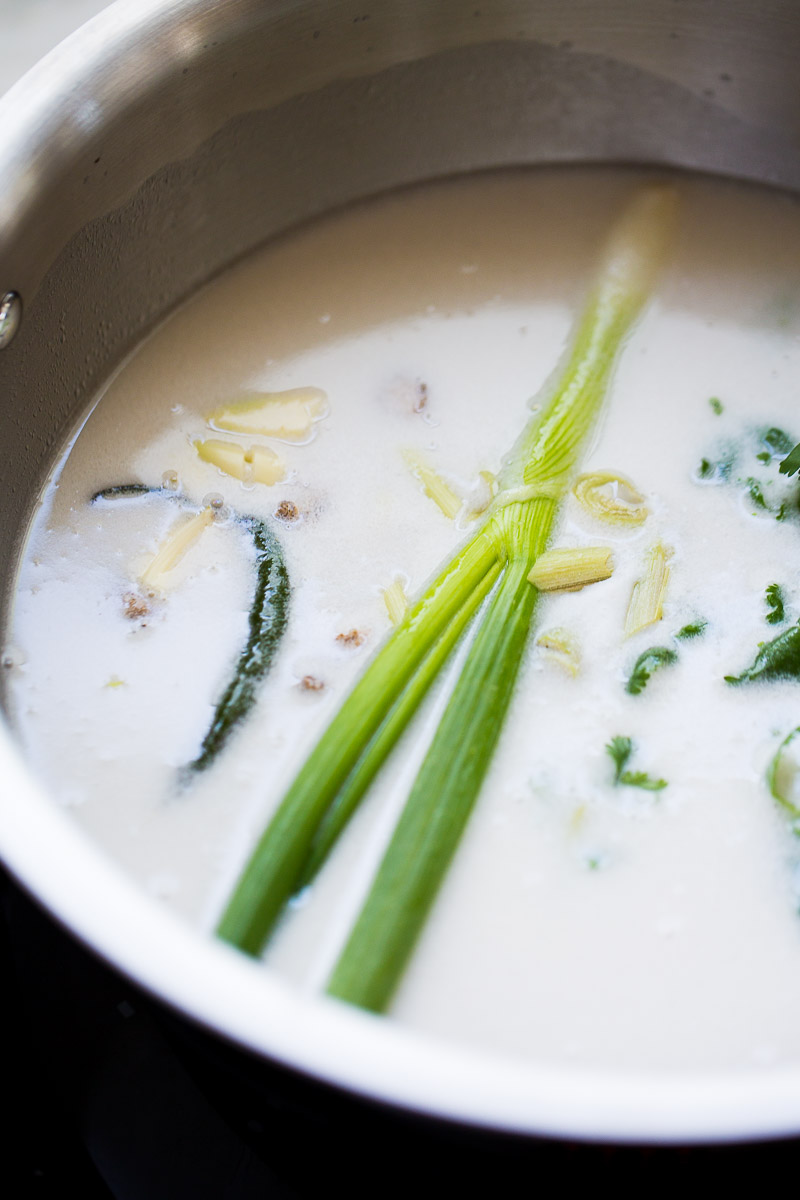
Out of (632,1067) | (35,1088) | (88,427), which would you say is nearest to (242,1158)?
(35,1088)

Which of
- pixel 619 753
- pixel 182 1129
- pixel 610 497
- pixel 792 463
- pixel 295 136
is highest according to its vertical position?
pixel 295 136

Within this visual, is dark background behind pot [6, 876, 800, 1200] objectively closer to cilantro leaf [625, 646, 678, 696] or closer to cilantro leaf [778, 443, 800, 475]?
cilantro leaf [625, 646, 678, 696]

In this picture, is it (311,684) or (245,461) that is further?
(245,461)

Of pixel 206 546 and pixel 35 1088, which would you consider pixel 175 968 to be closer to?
pixel 35 1088

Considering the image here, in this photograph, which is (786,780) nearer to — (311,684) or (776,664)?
(776,664)

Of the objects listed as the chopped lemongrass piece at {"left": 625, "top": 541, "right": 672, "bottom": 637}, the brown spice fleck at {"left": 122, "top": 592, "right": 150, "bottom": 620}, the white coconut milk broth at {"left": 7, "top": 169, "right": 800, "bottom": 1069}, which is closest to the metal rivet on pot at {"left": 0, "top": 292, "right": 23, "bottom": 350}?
the white coconut milk broth at {"left": 7, "top": 169, "right": 800, "bottom": 1069}

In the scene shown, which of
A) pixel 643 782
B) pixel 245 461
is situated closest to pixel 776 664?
pixel 643 782

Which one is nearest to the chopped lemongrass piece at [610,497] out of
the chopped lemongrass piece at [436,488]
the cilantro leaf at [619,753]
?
the chopped lemongrass piece at [436,488]
